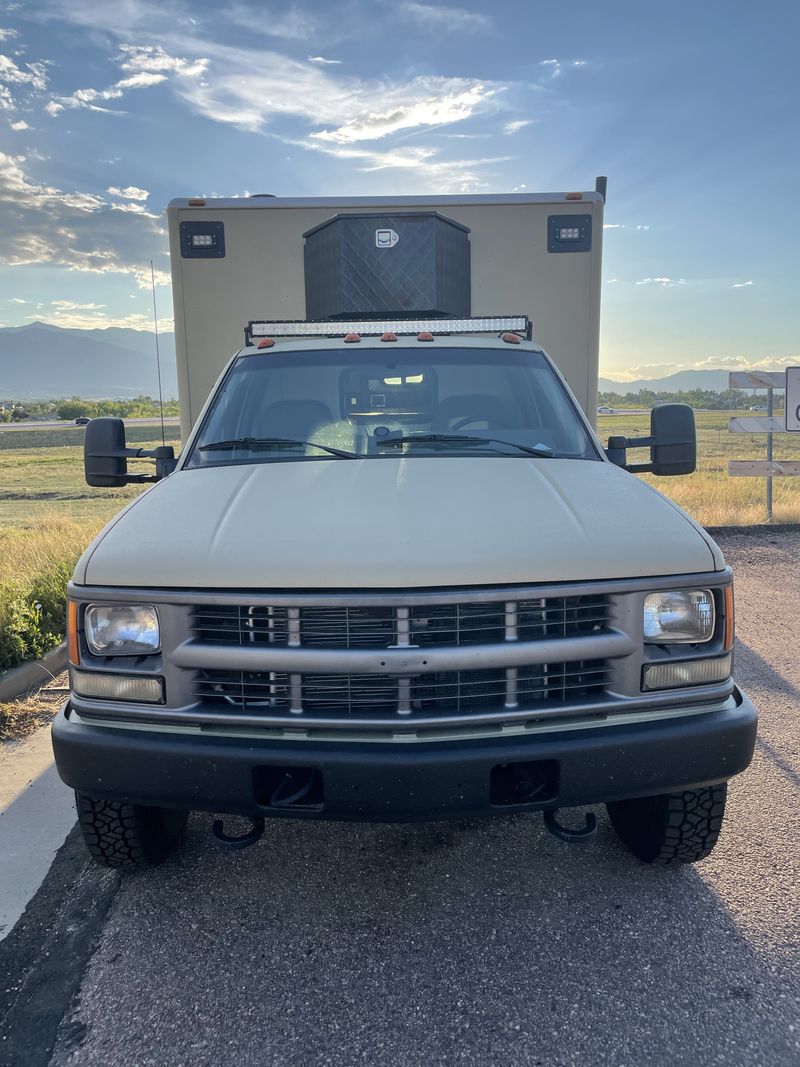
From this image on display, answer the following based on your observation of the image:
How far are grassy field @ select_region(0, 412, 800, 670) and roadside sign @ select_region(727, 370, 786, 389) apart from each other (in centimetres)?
184

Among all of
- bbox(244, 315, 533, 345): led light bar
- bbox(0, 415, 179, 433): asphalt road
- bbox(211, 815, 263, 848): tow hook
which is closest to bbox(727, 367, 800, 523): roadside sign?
bbox(244, 315, 533, 345): led light bar

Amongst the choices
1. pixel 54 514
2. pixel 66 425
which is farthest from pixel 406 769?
pixel 66 425

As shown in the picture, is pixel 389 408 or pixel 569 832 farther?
pixel 389 408

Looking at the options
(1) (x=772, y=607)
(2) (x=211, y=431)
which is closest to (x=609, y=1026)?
(2) (x=211, y=431)

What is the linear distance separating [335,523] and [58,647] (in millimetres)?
3652

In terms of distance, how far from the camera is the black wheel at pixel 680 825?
2.95 m

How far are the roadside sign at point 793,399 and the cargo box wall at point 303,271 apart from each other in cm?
585

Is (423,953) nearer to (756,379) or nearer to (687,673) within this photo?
(687,673)

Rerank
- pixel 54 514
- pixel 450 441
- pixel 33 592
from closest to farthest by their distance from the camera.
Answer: pixel 450 441, pixel 33 592, pixel 54 514

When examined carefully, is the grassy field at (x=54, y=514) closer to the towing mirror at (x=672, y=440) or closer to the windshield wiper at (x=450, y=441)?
the windshield wiper at (x=450, y=441)

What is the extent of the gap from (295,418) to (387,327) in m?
0.97

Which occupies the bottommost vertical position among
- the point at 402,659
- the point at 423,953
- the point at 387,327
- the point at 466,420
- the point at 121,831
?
the point at 423,953

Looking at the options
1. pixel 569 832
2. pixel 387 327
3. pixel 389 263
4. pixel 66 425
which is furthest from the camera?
pixel 66 425

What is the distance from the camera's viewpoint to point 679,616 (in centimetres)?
268
